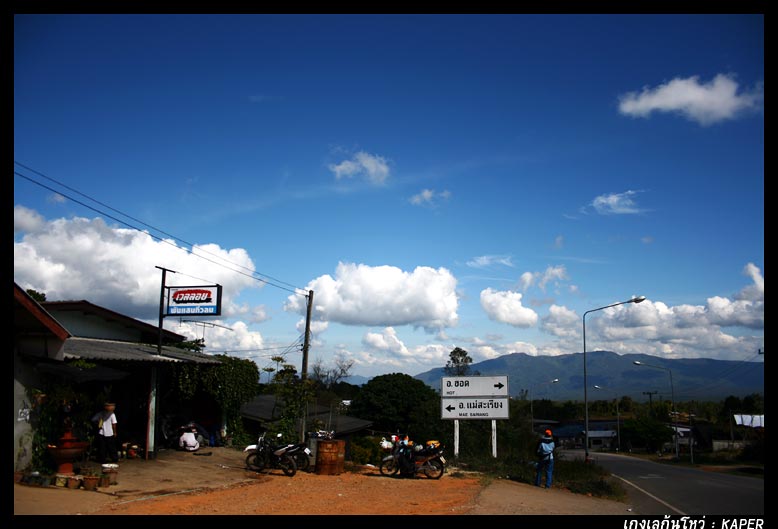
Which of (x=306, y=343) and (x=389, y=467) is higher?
(x=306, y=343)

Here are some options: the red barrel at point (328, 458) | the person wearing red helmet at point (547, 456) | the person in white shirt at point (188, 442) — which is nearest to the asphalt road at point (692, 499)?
the person wearing red helmet at point (547, 456)

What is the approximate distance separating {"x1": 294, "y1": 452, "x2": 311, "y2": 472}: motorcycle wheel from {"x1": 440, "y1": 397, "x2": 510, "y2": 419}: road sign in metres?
6.08

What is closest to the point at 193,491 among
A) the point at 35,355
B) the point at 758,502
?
the point at 35,355

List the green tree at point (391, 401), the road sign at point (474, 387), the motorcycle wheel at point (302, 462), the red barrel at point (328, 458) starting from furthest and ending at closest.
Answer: the green tree at point (391, 401), the road sign at point (474, 387), the motorcycle wheel at point (302, 462), the red barrel at point (328, 458)

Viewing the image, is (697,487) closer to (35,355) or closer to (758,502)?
(758,502)

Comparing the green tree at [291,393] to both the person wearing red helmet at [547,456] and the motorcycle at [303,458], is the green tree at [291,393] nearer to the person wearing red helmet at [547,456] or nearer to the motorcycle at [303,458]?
the motorcycle at [303,458]

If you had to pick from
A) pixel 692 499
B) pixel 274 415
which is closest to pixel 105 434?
pixel 274 415

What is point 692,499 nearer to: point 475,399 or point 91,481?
point 475,399

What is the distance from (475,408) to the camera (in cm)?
2206

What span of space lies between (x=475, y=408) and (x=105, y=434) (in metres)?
12.3

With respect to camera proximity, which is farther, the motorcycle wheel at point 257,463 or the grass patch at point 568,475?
the motorcycle wheel at point 257,463

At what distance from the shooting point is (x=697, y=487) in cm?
2097

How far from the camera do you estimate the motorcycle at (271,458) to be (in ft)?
54.5

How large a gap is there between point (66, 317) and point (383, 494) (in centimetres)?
1145
